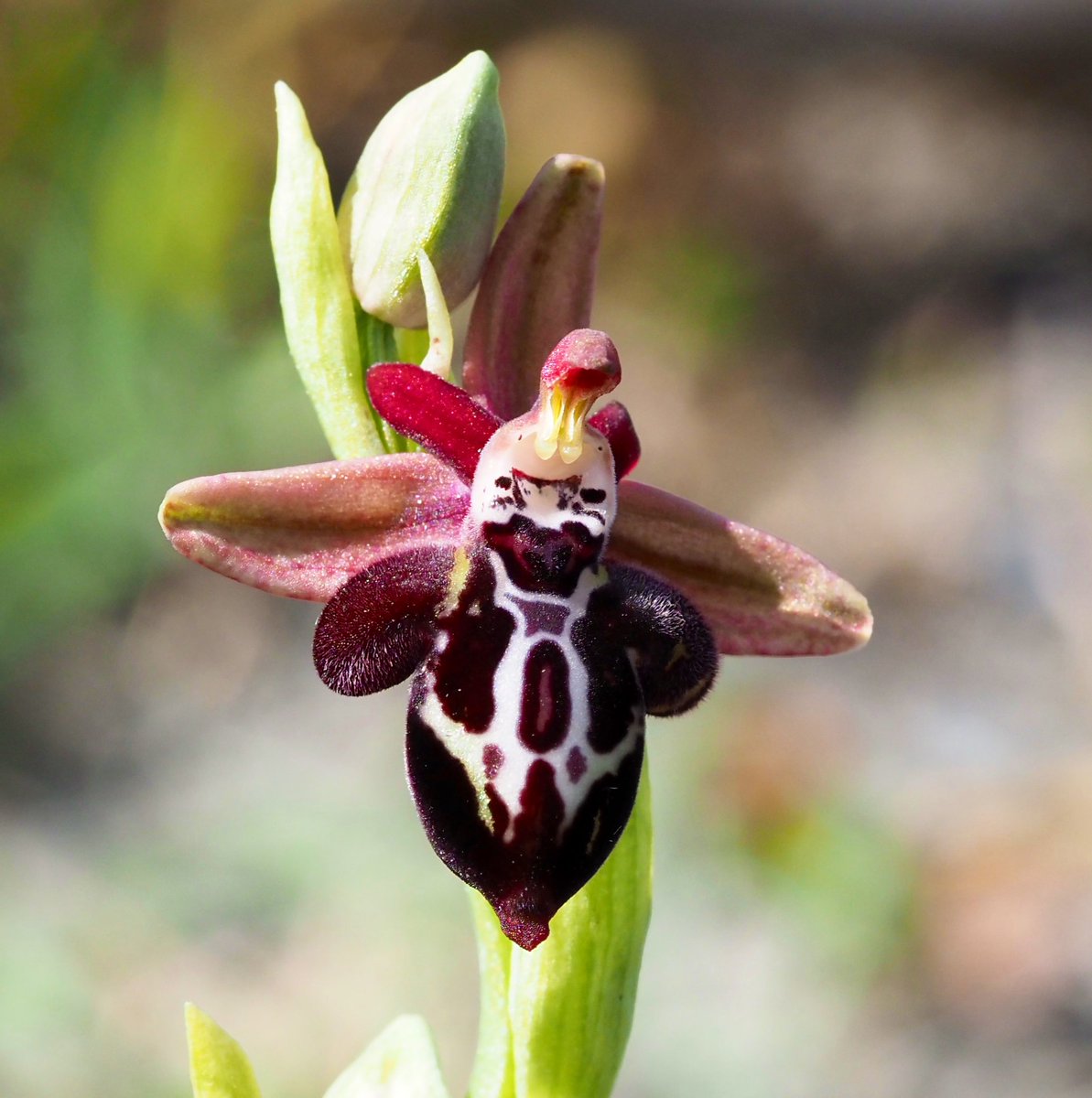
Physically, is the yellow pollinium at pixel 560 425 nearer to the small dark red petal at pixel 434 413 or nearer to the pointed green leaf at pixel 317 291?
the small dark red petal at pixel 434 413

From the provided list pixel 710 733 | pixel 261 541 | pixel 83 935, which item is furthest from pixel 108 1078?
pixel 261 541

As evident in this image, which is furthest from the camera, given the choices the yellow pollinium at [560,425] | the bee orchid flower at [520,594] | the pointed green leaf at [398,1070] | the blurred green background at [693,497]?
the blurred green background at [693,497]

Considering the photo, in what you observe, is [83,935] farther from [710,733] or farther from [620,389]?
[620,389]

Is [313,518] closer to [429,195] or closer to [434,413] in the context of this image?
[434,413]

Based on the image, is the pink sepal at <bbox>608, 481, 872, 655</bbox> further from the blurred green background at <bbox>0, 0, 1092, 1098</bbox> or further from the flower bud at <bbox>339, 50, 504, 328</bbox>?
the blurred green background at <bbox>0, 0, 1092, 1098</bbox>

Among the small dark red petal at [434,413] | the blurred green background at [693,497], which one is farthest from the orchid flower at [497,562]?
the blurred green background at [693,497]

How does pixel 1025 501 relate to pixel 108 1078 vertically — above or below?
above
